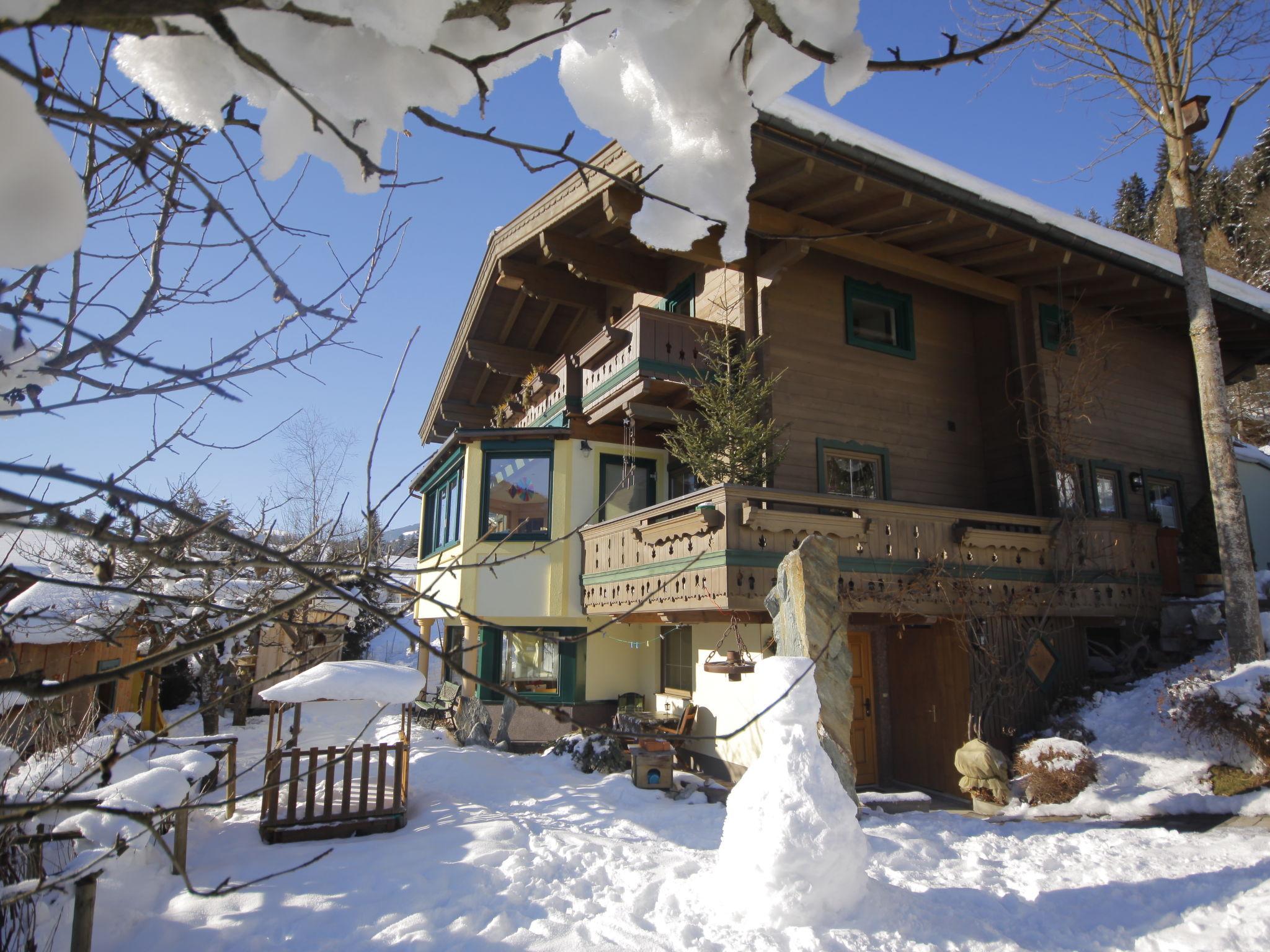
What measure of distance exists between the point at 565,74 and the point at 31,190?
913mm

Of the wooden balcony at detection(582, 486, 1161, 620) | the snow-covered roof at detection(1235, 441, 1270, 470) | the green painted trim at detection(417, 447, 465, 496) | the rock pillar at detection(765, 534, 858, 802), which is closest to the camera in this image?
the rock pillar at detection(765, 534, 858, 802)

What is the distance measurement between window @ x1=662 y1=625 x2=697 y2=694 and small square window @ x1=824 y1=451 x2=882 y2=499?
348 centimetres

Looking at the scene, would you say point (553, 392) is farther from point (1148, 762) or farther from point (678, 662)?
point (1148, 762)

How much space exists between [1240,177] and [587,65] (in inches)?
1768

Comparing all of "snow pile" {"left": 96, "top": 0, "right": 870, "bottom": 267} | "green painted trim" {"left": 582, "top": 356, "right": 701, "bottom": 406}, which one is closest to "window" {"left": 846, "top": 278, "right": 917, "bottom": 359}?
"green painted trim" {"left": 582, "top": 356, "right": 701, "bottom": 406}

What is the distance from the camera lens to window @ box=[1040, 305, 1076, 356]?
44.2 ft

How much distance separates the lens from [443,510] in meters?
16.8

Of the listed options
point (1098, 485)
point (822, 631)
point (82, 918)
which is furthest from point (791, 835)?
point (1098, 485)

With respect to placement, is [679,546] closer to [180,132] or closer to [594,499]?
[594,499]

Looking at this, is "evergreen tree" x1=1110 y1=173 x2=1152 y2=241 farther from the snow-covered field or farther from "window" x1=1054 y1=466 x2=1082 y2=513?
the snow-covered field

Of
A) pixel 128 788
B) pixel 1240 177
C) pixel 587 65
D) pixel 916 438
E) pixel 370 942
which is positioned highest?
pixel 1240 177

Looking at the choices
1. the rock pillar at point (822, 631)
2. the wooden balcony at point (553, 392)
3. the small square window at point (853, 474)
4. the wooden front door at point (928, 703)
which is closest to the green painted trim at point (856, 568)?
the wooden front door at point (928, 703)

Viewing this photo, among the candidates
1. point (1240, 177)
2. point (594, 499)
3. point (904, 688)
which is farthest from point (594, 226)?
point (1240, 177)

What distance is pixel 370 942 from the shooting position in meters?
5.51
